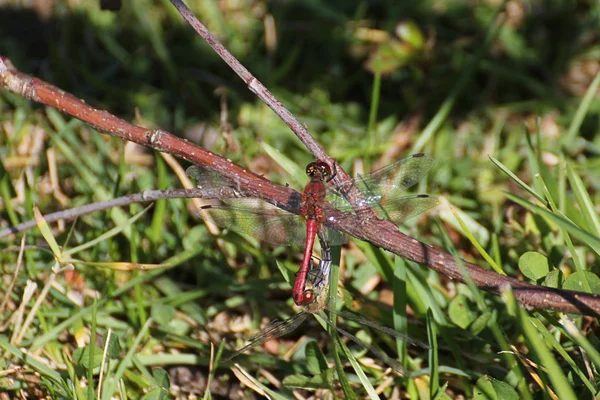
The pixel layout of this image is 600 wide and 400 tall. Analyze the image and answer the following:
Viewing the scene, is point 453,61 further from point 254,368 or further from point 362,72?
point 254,368

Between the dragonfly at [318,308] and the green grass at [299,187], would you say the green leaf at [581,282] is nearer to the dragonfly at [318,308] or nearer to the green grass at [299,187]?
the green grass at [299,187]

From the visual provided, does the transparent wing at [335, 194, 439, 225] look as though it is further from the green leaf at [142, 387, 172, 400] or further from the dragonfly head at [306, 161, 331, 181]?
the green leaf at [142, 387, 172, 400]

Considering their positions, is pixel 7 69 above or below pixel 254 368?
above

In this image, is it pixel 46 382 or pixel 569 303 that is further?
pixel 46 382

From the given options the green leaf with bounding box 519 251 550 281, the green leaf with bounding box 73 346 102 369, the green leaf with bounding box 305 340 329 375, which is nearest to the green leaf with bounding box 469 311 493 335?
the green leaf with bounding box 519 251 550 281

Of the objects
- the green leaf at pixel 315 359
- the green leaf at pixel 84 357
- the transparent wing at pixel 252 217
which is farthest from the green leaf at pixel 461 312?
the green leaf at pixel 84 357

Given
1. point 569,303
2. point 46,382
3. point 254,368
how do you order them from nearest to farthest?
point 569,303 → point 46,382 → point 254,368

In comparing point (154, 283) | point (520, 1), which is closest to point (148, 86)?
point (154, 283)
